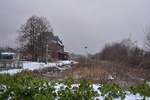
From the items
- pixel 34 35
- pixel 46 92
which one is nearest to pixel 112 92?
pixel 46 92

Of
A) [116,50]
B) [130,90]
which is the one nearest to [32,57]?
[116,50]

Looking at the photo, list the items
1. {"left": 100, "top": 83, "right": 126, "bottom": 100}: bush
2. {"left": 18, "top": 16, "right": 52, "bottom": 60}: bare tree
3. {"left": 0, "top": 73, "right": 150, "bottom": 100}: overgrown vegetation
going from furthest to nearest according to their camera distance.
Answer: {"left": 18, "top": 16, "right": 52, "bottom": 60}: bare tree → {"left": 100, "top": 83, "right": 126, "bottom": 100}: bush → {"left": 0, "top": 73, "right": 150, "bottom": 100}: overgrown vegetation

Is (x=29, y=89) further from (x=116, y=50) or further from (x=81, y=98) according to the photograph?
(x=116, y=50)

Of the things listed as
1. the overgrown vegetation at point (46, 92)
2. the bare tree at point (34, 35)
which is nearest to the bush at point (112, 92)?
the overgrown vegetation at point (46, 92)

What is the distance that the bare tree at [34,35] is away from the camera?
72.0 meters

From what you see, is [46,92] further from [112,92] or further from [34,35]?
[34,35]

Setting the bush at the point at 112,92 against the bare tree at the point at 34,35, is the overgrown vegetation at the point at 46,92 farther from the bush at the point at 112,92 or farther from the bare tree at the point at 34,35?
the bare tree at the point at 34,35

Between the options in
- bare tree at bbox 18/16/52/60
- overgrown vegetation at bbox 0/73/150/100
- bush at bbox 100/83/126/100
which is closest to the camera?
overgrown vegetation at bbox 0/73/150/100

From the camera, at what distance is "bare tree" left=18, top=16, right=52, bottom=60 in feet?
236

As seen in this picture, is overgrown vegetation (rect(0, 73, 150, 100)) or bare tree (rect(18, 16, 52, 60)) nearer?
overgrown vegetation (rect(0, 73, 150, 100))

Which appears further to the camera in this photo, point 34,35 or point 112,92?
point 34,35

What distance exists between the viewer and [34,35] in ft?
236

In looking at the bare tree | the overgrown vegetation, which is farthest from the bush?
the bare tree

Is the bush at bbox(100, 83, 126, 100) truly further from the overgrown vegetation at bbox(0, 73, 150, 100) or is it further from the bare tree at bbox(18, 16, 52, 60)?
the bare tree at bbox(18, 16, 52, 60)
